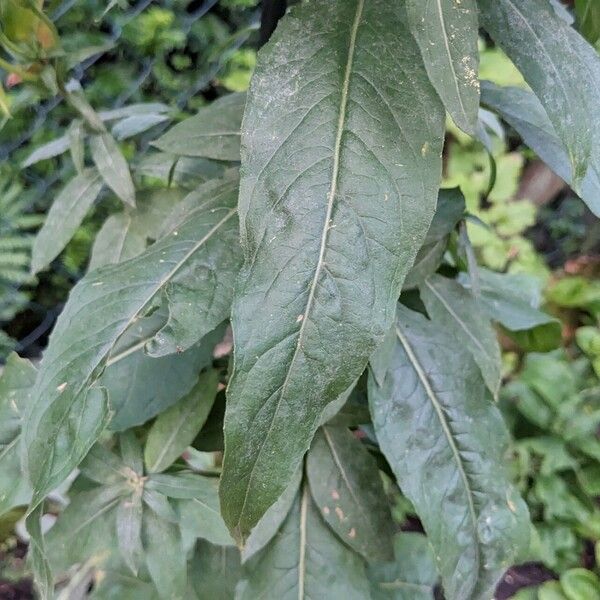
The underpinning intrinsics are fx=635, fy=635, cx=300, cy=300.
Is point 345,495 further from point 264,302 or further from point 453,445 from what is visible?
point 264,302

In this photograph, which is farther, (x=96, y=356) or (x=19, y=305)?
(x=19, y=305)

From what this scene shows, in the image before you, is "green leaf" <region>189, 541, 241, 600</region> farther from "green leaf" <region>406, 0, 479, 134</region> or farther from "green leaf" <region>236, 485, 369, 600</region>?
"green leaf" <region>406, 0, 479, 134</region>

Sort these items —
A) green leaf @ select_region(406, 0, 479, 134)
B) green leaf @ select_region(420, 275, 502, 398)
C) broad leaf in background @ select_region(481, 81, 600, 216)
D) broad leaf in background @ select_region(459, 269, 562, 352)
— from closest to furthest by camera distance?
green leaf @ select_region(406, 0, 479, 134) < broad leaf in background @ select_region(481, 81, 600, 216) < green leaf @ select_region(420, 275, 502, 398) < broad leaf in background @ select_region(459, 269, 562, 352)

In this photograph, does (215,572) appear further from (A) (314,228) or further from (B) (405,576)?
(A) (314,228)

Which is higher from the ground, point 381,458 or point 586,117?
point 586,117

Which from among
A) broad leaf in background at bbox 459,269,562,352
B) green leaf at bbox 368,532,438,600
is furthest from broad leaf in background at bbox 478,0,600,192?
green leaf at bbox 368,532,438,600

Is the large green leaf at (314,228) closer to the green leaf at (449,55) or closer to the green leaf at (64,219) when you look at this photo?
the green leaf at (449,55)

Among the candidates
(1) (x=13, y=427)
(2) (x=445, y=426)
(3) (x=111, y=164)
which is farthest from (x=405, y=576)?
(3) (x=111, y=164)

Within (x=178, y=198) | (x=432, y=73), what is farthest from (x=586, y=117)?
(x=178, y=198)
